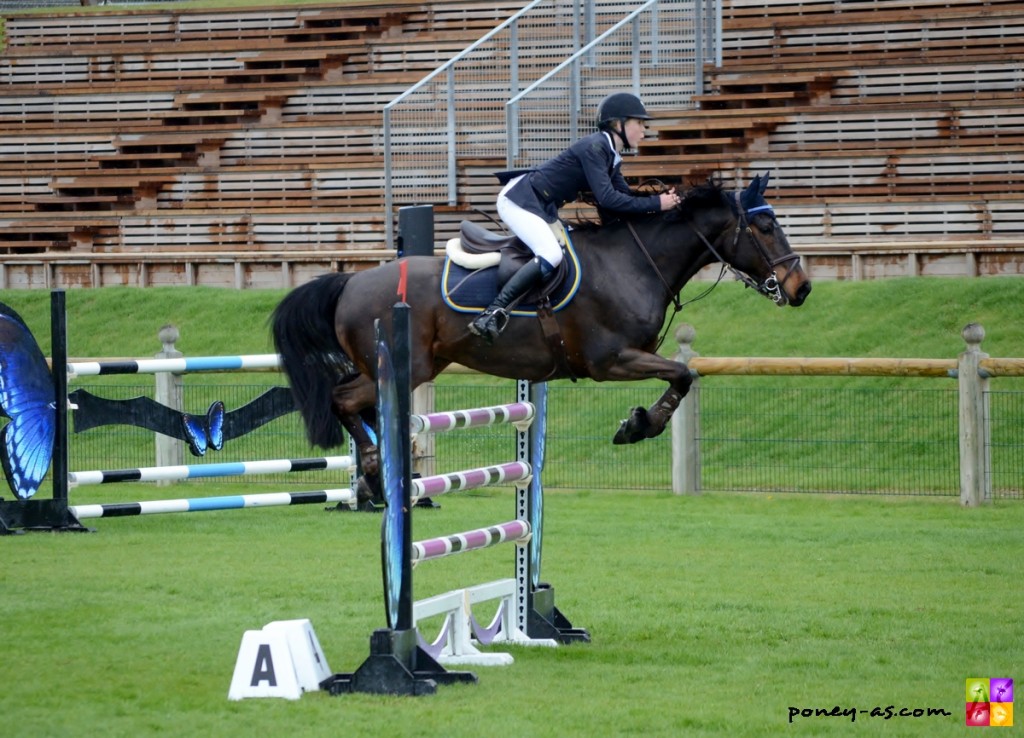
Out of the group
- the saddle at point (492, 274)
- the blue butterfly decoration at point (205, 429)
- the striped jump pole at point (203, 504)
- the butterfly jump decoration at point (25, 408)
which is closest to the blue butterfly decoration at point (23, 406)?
the butterfly jump decoration at point (25, 408)

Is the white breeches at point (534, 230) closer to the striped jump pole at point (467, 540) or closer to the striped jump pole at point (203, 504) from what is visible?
the striped jump pole at point (467, 540)

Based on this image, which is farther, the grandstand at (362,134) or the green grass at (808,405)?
the grandstand at (362,134)

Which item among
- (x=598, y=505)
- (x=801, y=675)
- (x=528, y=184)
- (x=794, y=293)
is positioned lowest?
(x=598, y=505)

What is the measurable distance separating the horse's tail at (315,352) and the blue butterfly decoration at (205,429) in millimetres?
3378

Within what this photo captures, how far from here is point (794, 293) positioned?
Result: 25.1ft

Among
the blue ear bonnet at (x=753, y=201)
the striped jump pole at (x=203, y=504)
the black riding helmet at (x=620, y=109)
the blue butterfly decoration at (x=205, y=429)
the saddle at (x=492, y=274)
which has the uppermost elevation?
the black riding helmet at (x=620, y=109)

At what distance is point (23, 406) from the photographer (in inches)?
410

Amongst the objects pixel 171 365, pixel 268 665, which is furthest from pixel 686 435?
pixel 268 665

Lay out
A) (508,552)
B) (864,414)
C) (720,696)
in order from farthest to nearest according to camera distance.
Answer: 1. (864,414)
2. (508,552)
3. (720,696)

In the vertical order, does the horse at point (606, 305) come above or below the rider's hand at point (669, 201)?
below

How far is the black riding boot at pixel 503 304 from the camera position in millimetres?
7414

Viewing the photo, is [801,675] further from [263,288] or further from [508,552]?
[263,288]

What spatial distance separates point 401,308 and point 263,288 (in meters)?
15.4

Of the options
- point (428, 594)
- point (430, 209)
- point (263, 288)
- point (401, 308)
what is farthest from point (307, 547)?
point (263, 288)
